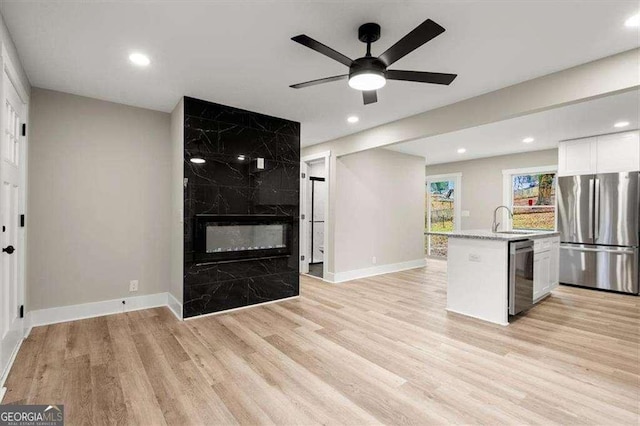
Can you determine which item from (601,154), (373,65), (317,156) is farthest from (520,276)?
(317,156)

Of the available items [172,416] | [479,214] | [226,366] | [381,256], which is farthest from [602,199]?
[172,416]

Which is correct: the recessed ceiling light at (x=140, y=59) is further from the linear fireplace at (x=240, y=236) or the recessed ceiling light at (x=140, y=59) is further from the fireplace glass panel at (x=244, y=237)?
the fireplace glass panel at (x=244, y=237)

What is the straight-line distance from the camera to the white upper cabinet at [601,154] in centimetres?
487

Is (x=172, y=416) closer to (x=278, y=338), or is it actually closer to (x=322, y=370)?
(x=322, y=370)

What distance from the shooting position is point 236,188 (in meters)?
3.95

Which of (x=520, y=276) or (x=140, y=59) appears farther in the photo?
(x=520, y=276)

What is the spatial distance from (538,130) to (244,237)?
4.84 metres

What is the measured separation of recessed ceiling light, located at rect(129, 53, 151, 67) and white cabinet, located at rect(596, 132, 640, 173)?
6.54 m

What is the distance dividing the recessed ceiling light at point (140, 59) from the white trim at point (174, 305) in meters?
2.49

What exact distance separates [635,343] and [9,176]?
18.8 feet

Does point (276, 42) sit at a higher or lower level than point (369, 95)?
higher

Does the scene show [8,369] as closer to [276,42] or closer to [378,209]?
[276,42]

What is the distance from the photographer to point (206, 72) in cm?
298

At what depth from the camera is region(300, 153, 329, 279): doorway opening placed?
18.4ft
